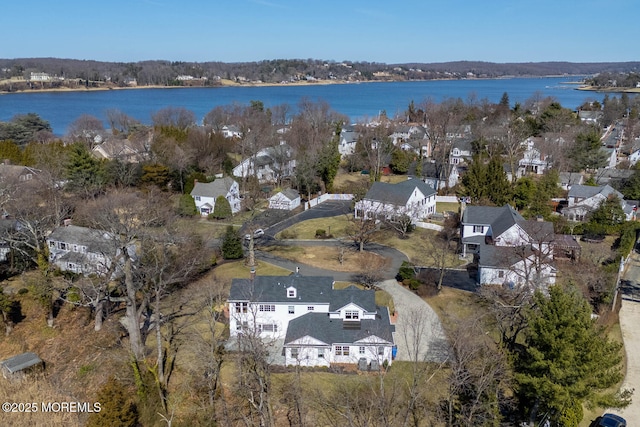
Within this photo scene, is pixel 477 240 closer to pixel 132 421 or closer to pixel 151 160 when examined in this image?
pixel 132 421

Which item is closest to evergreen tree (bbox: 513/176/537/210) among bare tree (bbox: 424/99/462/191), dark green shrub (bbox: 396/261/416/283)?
bare tree (bbox: 424/99/462/191)

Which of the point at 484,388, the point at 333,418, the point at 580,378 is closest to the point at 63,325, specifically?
the point at 333,418

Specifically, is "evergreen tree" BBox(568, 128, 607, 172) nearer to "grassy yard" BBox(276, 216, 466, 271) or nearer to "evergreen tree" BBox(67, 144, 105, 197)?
"grassy yard" BBox(276, 216, 466, 271)

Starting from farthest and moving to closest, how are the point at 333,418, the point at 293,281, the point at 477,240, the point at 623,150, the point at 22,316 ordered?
the point at 623,150, the point at 477,240, the point at 22,316, the point at 293,281, the point at 333,418

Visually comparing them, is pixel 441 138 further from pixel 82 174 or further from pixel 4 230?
pixel 4 230

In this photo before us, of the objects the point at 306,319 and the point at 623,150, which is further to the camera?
the point at 623,150
